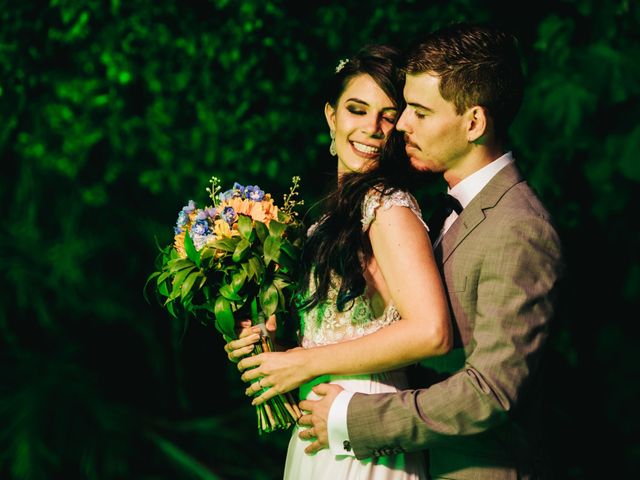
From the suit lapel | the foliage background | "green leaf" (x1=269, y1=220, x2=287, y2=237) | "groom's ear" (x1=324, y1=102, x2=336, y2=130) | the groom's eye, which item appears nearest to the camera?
the suit lapel

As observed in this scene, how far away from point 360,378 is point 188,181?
294 cm

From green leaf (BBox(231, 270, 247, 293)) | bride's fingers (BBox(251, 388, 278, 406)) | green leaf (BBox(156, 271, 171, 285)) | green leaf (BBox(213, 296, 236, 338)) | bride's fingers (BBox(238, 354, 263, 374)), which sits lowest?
bride's fingers (BBox(251, 388, 278, 406))

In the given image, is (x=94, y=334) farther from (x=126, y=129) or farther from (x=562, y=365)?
(x=562, y=365)

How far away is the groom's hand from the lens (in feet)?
8.30

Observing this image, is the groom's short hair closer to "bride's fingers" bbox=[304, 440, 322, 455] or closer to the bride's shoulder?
the bride's shoulder

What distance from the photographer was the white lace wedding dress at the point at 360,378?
258 cm

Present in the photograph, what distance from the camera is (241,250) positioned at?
2.57 m

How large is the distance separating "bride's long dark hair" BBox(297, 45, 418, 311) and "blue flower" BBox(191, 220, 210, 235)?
35cm

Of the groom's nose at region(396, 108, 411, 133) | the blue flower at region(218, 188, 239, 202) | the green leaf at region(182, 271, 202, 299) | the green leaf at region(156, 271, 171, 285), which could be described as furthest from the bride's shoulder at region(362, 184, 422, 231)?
the green leaf at region(156, 271, 171, 285)

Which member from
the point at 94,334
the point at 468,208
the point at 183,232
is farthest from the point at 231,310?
the point at 94,334

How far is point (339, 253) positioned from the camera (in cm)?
262

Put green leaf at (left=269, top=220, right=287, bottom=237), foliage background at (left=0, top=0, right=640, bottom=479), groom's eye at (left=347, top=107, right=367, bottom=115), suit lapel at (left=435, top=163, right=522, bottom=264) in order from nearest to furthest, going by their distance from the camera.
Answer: suit lapel at (left=435, top=163, right=522, bottom=264) < green leaf at (left=269, top=220, right=287, bottom=237) < groom's eye at (left=347, top=107, right=367, bottom=115) < foliage background at (left=0, top=0, right=640, bottom=479)

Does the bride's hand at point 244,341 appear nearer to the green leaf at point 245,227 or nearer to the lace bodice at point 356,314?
the lace bodice at point 356,314

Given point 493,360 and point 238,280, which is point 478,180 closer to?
point 493,360
